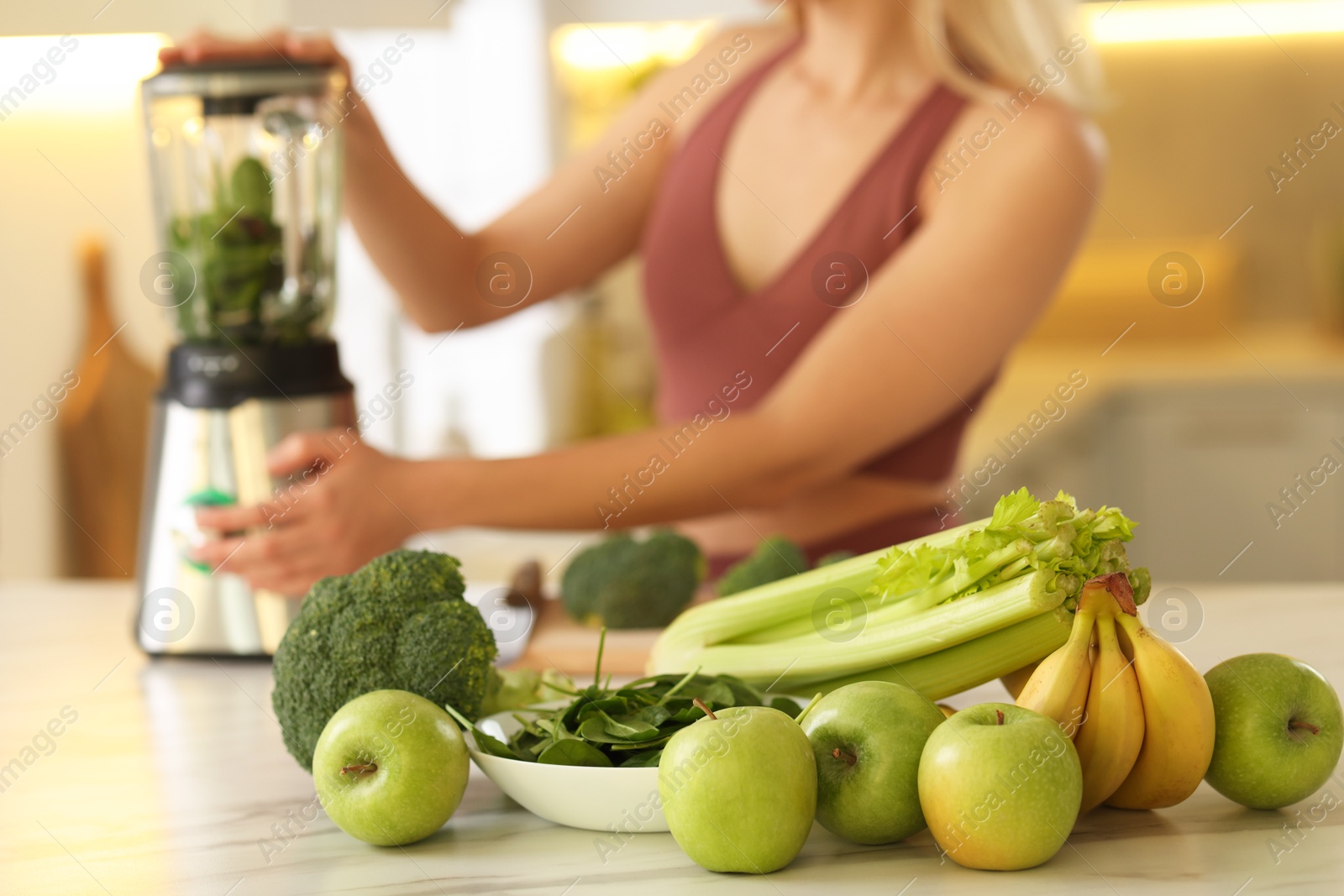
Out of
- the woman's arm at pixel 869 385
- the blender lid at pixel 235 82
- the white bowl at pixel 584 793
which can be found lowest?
the white bowl at pixel 584 793

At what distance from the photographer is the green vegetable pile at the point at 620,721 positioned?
637 mm

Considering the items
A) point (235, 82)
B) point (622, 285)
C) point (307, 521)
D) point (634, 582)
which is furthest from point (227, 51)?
point (622, 285)

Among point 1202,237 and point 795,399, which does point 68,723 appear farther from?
point 1202,237

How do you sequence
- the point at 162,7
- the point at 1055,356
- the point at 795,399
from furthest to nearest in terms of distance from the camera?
the point at 1055,356
the point at 162,7
the point at 795,399

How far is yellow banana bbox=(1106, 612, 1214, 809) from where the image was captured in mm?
603

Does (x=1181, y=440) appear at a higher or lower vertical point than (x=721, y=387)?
lower

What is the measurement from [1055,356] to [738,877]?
2.75 m

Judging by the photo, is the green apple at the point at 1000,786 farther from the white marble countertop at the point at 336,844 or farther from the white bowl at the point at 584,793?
the white bowl at the point at 584,793

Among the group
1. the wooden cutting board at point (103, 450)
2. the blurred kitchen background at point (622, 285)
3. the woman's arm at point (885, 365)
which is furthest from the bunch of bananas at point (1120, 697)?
the wooden cutting board at point (103, 450)

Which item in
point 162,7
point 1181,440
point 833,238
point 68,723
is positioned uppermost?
point 162,7

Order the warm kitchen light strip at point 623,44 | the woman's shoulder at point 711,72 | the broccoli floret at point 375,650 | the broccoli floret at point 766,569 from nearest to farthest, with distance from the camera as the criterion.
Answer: the broccoli floret at point 375,650
the broccoli floret at point 766,569
the woman's shoulder at point 711,72
the warm kitchen light strip at point 623,44

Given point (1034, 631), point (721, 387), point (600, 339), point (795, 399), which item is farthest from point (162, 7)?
point (1034, 631)

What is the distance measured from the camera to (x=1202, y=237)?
129 inches

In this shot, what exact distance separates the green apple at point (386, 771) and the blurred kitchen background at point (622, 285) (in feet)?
3.42
